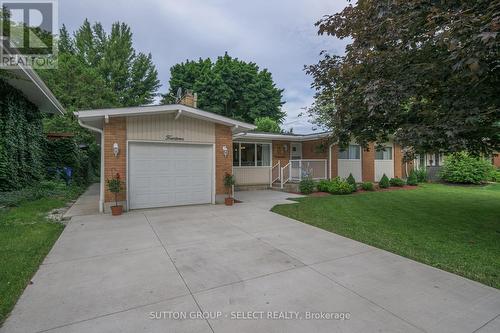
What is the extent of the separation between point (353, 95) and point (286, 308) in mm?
4909

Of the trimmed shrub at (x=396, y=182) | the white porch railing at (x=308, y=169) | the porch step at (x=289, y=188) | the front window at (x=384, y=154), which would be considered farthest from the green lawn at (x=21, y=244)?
the front window at (x=384, y=154)

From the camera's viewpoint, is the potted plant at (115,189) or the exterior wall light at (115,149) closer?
the potted plant at (115,189)

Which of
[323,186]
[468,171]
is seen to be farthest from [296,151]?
[468,171]

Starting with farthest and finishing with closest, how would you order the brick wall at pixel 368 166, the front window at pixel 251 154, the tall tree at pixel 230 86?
the tall tree at pixel 230 86
the brick wall at pixel 368 166
the front window at pixel 251 154

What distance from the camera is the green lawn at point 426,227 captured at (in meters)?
3.99

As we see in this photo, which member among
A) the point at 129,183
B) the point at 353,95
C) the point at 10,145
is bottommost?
the point at 129,183

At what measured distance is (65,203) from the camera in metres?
8.98

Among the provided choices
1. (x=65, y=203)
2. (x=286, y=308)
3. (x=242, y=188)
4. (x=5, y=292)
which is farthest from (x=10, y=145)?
(x=286, y=308)

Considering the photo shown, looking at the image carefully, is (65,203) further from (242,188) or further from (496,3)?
(496,3)

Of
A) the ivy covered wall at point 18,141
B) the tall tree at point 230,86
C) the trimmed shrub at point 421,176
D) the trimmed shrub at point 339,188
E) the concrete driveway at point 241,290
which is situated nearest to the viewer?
the concrete driveway at point 241,290

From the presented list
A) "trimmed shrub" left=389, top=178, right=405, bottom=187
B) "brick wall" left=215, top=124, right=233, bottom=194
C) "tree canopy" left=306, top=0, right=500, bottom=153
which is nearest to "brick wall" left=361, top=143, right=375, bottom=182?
"trimmed shrub" left=389, top=178, right=405, bottom=187

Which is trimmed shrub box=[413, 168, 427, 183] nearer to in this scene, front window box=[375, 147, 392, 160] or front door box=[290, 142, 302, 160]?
front window box=[375, 147, 392, 160]

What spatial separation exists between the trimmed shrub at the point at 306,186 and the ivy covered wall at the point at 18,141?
11.0 m

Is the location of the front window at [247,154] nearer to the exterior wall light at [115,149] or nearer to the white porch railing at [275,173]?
the white porch railing at [275,173]
